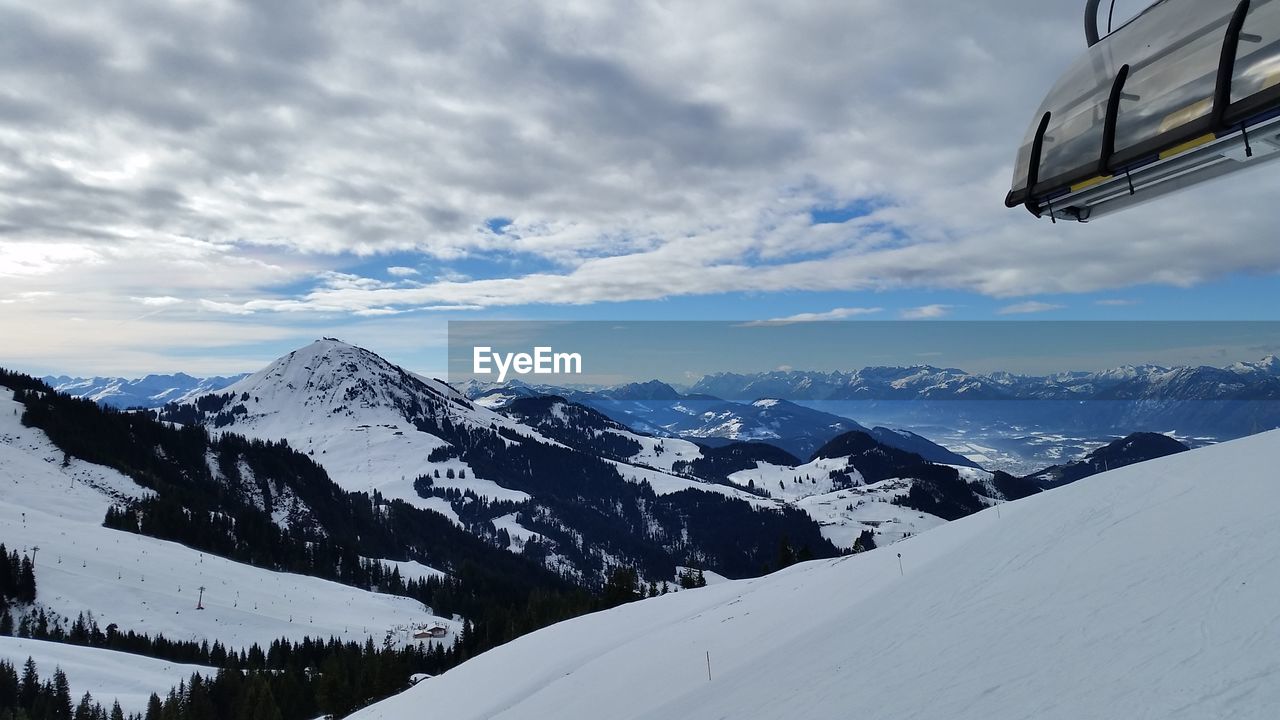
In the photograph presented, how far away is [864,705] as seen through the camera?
1100 cm

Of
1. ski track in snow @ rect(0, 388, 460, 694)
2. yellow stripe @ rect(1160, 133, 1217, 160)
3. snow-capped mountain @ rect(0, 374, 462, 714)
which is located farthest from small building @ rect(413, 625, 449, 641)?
yellow stripe @ rect(1160, 133, 1217, 160)

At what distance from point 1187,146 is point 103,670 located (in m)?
109

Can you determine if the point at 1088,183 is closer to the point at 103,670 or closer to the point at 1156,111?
the point at 1156,111

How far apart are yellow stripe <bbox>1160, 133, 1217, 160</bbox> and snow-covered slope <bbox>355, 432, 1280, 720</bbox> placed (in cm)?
588

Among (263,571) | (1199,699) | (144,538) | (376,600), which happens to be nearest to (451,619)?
(376,600)

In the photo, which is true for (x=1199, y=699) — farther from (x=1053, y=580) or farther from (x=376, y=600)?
(x=376, y=600)

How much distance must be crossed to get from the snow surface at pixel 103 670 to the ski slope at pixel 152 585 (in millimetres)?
23913

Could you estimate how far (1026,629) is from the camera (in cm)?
1173

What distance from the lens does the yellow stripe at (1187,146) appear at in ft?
17.7

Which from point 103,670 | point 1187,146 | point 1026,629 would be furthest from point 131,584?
point 1187,146

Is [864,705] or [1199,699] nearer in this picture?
[1199,699]

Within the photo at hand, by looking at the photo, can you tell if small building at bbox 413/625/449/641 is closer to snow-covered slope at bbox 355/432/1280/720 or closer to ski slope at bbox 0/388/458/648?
ski slope at bbox 0/388/458/648

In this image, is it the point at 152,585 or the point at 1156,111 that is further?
the point at 152,585

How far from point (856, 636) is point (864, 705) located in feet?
18.3
